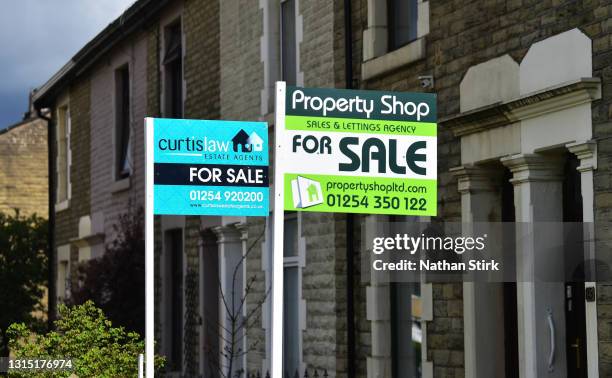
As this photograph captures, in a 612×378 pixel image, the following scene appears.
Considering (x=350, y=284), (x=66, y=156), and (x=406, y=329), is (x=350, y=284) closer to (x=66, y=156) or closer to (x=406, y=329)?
(x=406, y=329)

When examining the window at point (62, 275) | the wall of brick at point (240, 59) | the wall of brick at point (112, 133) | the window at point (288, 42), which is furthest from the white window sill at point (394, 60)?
the window at point (62, 275)

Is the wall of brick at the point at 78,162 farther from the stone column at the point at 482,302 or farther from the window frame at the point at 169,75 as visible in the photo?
the stone column at the point at 482,302

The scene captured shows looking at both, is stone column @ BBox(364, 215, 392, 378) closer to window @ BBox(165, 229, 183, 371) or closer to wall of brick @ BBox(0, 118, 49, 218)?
window @ BBox(165, 229, 183, 371)

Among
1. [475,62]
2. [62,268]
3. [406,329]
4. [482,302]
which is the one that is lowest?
[406,329]

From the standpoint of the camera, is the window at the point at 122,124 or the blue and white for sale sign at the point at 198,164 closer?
the blue and white for sale sign at the point at 198,164

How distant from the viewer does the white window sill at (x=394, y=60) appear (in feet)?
42.8

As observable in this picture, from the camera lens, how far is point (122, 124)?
82.2 feet

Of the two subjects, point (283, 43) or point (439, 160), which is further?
point (283, 43)

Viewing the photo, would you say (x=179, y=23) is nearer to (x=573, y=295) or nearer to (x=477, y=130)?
(x=477, y=130)

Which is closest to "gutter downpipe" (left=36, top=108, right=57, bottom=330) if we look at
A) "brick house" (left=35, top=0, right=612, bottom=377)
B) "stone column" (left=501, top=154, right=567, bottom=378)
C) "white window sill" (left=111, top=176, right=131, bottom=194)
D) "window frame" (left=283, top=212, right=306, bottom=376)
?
"white window sill" (left=111, top=176, right=131, bottom=194)

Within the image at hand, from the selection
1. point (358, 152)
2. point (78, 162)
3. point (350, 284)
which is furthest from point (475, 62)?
point (78, 162)

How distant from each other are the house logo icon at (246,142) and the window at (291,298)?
773cm

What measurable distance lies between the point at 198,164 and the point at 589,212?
11.2 ft

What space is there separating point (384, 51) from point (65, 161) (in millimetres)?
17031
